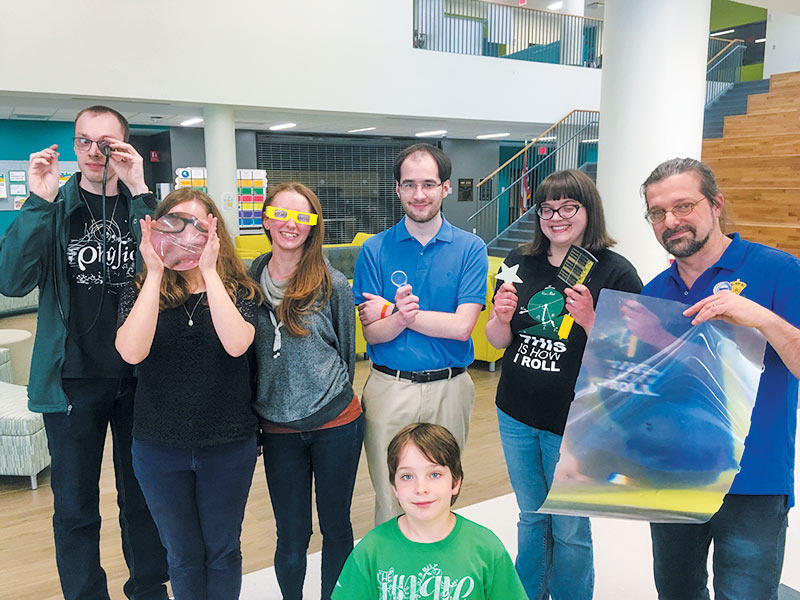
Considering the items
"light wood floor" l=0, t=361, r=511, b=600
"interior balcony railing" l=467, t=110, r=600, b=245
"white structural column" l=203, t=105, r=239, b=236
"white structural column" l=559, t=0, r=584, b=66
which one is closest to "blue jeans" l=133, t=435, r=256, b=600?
"light wood floor" l=0, t=361, r=511, b=600

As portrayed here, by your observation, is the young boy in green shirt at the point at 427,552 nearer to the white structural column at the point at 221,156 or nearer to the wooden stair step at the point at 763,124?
the white structural column at the point at 221,156

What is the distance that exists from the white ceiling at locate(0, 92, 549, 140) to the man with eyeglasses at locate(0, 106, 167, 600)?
269 inches

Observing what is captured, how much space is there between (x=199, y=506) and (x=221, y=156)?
832cm

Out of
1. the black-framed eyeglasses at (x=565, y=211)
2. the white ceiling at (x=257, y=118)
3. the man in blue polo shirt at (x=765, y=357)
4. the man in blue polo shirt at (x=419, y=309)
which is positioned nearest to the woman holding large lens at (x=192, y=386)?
the man in blue polo shirt at (x=419, y=309)

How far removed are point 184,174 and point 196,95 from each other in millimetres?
4900

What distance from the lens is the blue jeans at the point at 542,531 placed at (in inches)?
82.4

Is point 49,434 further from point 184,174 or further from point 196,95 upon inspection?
point 184,174

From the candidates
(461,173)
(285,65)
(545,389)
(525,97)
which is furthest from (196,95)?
(461,173)

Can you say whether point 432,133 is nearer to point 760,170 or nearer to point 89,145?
point 760,170

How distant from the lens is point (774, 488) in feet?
5.00

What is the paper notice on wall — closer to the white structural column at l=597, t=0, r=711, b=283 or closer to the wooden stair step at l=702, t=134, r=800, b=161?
the white structural column at l=597, t=0, r=711, b=283

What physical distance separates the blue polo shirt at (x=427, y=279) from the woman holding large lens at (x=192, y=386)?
1.64 feet

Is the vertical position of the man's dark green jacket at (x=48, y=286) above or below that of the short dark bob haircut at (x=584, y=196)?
below

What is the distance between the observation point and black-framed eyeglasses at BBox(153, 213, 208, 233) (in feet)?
5.95
